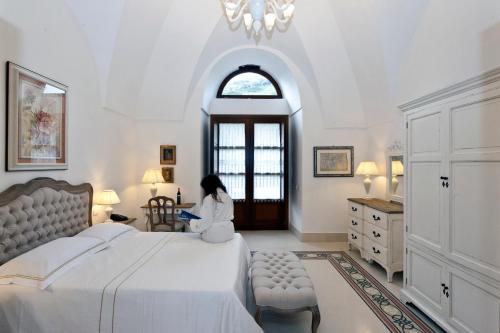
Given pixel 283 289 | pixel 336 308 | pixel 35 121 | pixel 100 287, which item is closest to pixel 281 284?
pixel 283 289

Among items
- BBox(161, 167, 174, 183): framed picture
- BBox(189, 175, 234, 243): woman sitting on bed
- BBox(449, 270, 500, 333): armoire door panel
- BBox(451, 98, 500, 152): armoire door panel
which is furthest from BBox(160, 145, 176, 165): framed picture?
BBox(449, 270, 500, 333): armoire door panel

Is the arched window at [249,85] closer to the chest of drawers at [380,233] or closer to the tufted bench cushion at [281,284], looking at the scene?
the chest of drawers at [380,233]

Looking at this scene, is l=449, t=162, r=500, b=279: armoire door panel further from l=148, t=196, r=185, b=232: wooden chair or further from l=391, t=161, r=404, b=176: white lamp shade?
l=148, t=196, r=185, b=232: wooden chair

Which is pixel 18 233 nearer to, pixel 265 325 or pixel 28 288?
pixel 28 288

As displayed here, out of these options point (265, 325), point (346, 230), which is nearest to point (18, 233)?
point (265, 325)

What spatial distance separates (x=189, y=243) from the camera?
3096 mm

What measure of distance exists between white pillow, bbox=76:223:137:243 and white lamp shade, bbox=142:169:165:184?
5.61ft

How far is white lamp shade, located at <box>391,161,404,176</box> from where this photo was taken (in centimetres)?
445

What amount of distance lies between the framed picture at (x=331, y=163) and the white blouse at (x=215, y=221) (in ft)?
9.40

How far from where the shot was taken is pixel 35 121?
271cm

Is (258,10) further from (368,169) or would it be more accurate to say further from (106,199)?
(368,169)

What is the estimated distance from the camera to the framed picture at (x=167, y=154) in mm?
5465

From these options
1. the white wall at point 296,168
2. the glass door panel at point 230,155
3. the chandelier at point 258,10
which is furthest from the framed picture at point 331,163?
the chandelier at point 258,10

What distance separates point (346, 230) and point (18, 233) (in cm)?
501
